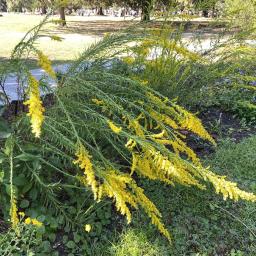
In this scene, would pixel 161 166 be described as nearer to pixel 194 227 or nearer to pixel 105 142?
pixel 194 227

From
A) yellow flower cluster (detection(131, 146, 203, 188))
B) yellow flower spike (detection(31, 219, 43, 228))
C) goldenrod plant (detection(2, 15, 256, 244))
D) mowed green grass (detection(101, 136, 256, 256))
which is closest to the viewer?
yellow flower cluster (detection(131, 146, 203, 188))

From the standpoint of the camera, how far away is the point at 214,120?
141 inches

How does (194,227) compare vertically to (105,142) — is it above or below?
below

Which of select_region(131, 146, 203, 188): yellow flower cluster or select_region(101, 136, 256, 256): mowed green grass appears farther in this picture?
select_region(101, 136, 256, 256): mowed green grass

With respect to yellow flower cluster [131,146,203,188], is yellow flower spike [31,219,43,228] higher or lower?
lower

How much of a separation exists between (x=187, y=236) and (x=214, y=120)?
68.2 inches

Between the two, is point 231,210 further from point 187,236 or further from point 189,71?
point 189,71

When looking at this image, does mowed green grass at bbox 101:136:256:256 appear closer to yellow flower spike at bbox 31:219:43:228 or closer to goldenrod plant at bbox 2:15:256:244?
goldenrod plant at bbox 2:15:256:244

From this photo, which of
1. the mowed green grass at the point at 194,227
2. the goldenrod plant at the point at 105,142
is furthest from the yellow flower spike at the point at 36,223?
the mowed green grass at the point at 194,227

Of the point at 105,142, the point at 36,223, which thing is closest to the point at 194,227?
the point at 105,142

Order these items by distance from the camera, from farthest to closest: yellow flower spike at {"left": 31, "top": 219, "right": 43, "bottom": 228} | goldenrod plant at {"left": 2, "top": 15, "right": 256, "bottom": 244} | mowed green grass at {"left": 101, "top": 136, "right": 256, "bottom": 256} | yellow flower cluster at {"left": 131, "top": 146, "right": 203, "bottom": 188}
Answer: mowed green grass at {"left": 101, "top": 136, "right": 256, "bottom": 256} → yellow flower spike at {"left": 31, "top": 219, "right": 43, "bottom": 228} → goldenrod plant at {"left": 2, "top": 15, "right": 256, "bottom": 244} → yellow flower cluster at {"left": 131, "top": 146, "right": 203, "bottom": 188}

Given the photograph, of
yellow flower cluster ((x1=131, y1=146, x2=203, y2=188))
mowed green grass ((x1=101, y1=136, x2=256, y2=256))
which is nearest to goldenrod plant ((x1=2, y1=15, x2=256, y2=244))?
yellow flower cluster ((x1=131, y1=146, x2=203, y2=188))

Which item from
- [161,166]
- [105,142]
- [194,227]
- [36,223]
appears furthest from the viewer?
[105,142]

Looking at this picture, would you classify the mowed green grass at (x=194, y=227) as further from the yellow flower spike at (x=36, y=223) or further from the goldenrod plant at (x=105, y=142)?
Result: the yellow flower spike at (x=36, y=223)
